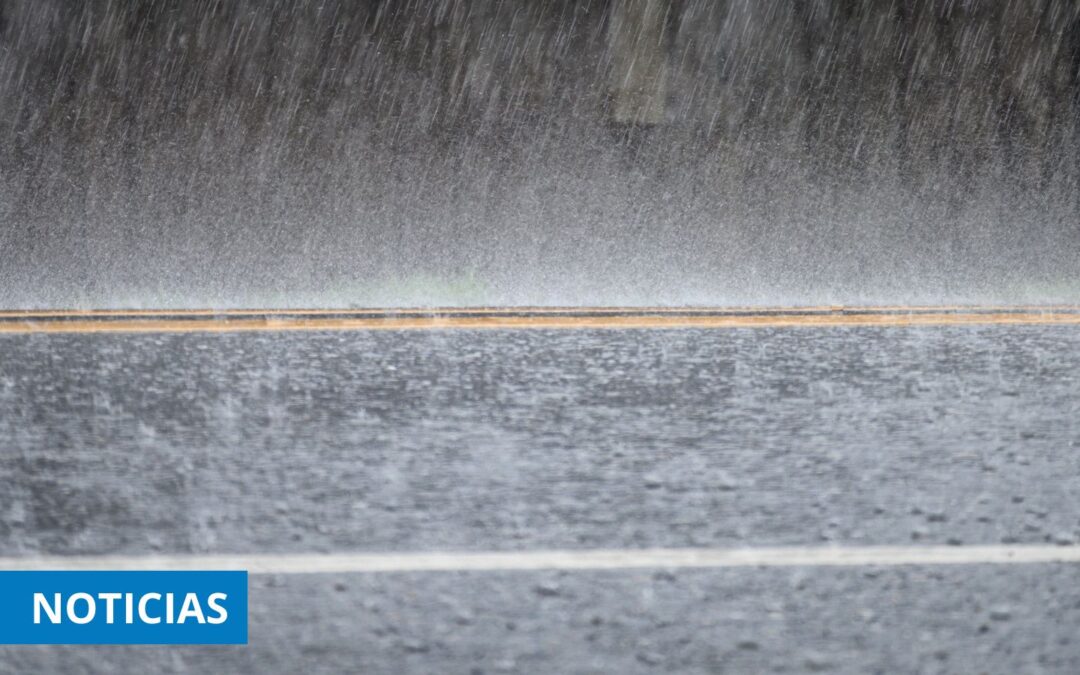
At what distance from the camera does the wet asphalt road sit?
1.97 m

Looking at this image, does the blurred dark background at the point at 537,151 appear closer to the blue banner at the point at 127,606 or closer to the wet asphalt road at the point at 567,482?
the wet asphalt road at the point at 567,482

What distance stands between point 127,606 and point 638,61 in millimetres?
5914

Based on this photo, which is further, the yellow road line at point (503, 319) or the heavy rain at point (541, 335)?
the yellow road line at point (503, 319)

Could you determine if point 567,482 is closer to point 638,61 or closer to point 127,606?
point 127,606

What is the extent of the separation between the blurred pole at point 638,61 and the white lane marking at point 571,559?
5282mm

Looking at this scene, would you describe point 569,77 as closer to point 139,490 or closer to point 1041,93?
point 1041,93

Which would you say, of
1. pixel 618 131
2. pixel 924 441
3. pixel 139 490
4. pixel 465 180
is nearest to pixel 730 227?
pixel 618 131

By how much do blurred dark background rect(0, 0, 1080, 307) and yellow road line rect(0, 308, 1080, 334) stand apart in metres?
0.58

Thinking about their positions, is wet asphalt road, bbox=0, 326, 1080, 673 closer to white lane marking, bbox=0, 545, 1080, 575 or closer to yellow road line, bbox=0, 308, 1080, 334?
white lane marking, bbox=0, 545, 1080, 575

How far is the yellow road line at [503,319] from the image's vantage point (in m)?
6.00

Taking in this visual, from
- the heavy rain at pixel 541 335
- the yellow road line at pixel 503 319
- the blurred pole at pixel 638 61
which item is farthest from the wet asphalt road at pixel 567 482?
the blurred pole at pixel 638 61

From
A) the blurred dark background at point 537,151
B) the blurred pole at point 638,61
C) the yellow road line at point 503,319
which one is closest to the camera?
the yellow road line at point 503,319

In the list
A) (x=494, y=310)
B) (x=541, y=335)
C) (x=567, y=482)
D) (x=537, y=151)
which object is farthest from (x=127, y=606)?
(x=537, y=151)

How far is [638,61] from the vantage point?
25.0ft
